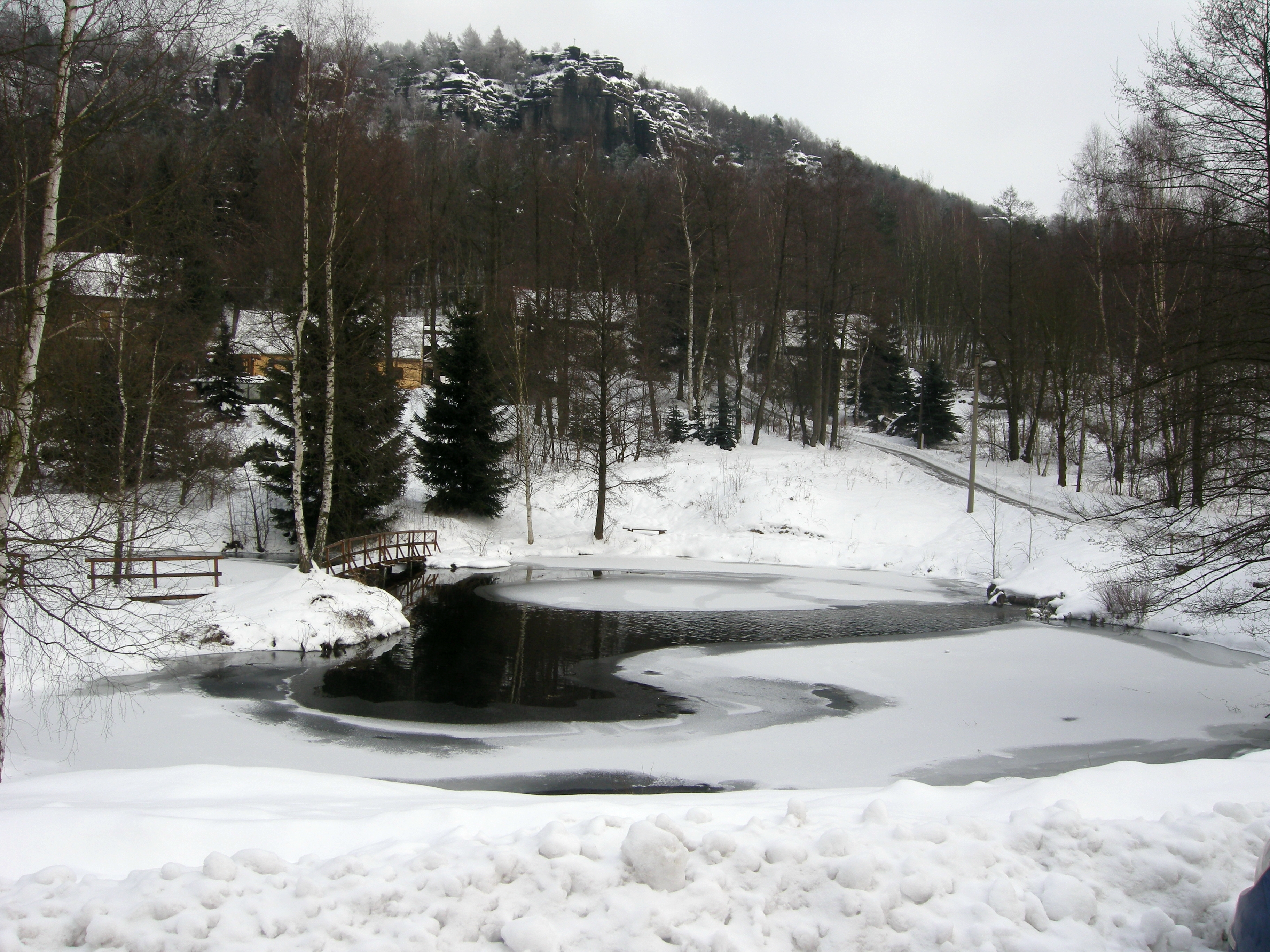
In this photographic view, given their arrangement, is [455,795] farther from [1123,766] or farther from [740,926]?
[1123,766]

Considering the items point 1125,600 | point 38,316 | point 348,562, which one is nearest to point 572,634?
point 348,562

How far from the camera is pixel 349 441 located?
2120 centimetres

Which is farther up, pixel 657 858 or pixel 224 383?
pixel 224 383

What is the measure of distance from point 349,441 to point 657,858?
1927cm

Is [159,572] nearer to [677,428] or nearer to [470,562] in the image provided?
[470,562]

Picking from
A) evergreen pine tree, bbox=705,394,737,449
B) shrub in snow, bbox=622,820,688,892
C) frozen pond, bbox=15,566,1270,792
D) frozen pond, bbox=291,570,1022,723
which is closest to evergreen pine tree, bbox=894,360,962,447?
evergreen pine tree, bbox=705,394,737,449

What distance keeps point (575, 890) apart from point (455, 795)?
3356 mm

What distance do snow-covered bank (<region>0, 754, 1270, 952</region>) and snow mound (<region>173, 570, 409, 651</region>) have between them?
32.0 ft

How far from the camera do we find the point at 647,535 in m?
26.5

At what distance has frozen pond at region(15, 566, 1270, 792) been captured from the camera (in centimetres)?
894

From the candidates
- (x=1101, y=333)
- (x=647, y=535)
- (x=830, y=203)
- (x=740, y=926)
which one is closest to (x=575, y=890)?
(x=740, y=926)

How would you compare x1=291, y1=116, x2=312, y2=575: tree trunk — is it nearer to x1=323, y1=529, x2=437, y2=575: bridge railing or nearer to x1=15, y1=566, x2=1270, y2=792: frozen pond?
x1=323, y1=529, x2=437, y2=575: bridge railing

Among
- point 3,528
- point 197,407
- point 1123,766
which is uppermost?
point 197,407

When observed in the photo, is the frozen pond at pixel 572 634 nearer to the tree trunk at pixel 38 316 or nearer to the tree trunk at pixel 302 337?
the tree trunk at pixel 302 337
